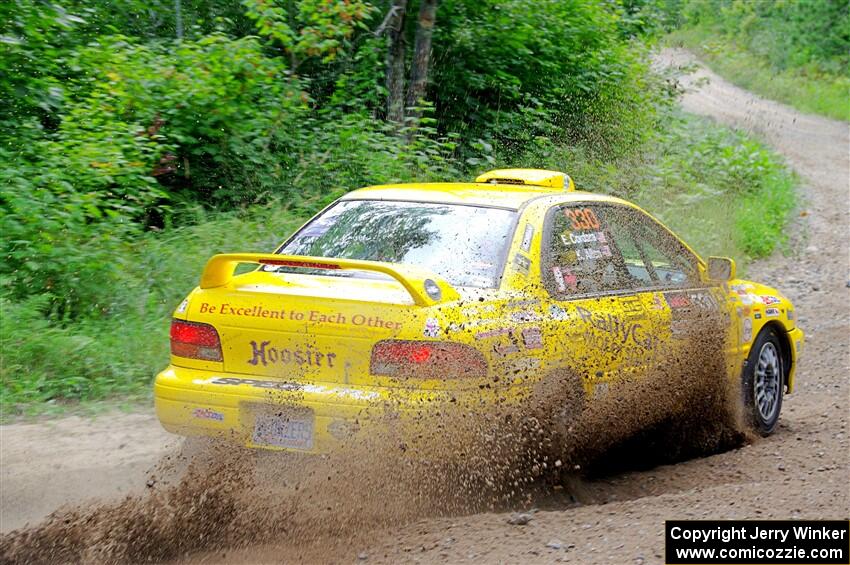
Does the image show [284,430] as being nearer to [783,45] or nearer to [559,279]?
[559,279]

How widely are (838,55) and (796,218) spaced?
2320cm

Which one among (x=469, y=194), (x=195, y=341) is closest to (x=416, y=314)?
(x=195, y=341)

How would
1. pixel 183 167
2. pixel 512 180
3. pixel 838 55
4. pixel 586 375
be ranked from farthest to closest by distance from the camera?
1. pixel 838 55
2. pixel 183 167
3. pixel 512 180
4. pixel 586 375

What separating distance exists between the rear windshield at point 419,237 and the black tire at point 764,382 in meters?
2.09

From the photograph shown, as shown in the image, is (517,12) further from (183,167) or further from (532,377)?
(532,377)

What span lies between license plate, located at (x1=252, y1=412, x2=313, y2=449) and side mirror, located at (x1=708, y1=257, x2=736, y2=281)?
114 inches

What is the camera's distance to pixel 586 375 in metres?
4.88

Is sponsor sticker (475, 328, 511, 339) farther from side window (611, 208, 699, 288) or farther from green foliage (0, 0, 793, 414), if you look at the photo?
green foliage (0, 0, 793, 414)

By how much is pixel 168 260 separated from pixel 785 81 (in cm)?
3050

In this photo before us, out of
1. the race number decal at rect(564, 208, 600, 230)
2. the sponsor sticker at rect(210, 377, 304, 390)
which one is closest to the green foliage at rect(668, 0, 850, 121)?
the race number decal at rect(564, 208, 600, 230)

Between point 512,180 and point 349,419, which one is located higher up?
point 512,180

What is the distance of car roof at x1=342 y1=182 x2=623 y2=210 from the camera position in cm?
534

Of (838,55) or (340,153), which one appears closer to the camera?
(340,153)

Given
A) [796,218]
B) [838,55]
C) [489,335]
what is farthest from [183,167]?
[838,55]
